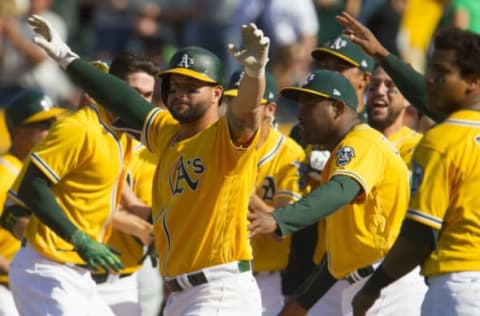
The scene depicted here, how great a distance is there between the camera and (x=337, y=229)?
8539 millimetres

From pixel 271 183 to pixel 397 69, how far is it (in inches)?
81.9

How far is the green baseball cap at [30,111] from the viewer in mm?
10156

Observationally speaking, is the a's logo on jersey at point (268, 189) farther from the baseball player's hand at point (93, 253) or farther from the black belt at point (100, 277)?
the baseball player's hand at point (93, 253)

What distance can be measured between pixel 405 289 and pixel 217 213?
1781 mm

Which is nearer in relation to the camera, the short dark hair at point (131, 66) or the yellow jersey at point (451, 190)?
the yellow jersey at point (451, 190)

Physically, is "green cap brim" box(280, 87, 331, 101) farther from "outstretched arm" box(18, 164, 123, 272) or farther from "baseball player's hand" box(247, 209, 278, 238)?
"outstretched arm" box(18, 164, 123, 272)

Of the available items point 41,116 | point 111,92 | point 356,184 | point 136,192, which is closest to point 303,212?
point 356,184

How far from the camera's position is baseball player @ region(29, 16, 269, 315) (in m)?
→ 7.46

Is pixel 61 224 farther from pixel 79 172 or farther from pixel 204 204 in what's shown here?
pixel 204 204

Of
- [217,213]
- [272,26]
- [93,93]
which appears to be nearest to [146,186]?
[93,93]

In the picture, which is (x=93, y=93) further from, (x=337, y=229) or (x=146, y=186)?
(x=146, y=186)

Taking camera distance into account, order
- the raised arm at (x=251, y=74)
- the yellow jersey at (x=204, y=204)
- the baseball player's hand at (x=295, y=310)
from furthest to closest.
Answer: the baseball player's hand at (x=295, y=310)
the yellow jersey at (x=204, y=204)
the raised arm at (x=251, y=74)

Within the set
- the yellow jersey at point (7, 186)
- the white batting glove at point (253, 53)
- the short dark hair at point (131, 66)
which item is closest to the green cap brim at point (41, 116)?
the yellow jersey at point (7, 186)

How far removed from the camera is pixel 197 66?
7.75 metres
